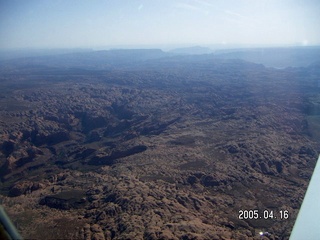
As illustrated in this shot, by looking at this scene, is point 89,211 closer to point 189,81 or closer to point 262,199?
point 262,199

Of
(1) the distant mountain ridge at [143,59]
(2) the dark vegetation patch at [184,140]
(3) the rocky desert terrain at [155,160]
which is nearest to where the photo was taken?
(3) the rocky desert terrain at [155,160]

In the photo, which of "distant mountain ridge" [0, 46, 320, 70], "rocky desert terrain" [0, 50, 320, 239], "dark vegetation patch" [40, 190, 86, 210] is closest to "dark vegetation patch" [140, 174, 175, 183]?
"rocky desert terrain" [0, 50, 320, 239]

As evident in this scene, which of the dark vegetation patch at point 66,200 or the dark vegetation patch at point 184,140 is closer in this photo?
the dark vegetation patch at point 66,200

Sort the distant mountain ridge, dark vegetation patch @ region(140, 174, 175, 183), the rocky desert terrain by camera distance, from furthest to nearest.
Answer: the distant mountain ridge → dark vegetation patch @ region(140, 174, 175, 183) → the rocky desert terrain

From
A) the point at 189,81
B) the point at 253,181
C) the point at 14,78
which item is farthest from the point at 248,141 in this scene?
the point at 14,78

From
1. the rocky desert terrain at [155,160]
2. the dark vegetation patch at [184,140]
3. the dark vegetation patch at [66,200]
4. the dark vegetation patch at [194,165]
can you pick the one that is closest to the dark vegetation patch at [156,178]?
the rocky desert terrain at [155,160]

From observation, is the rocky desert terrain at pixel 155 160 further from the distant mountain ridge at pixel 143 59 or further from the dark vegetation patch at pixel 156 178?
the distant mountain ridge at pixel 143 59

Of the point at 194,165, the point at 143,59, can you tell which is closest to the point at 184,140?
the point at 194,165

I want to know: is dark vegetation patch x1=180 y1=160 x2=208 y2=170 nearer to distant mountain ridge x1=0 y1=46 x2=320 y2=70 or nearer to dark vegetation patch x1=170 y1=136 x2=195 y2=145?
dark vegetation patch x1=170 y1=136 x2=195 y2=145
